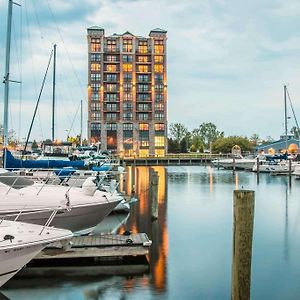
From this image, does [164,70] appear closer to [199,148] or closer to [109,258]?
[199,148]

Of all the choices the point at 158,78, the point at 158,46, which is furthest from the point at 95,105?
the point at 158,46

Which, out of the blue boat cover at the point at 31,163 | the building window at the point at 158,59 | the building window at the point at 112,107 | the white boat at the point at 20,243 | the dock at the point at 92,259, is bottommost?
the dock at the point at 92,259

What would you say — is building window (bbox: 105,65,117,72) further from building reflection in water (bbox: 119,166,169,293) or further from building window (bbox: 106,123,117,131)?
building reflection in water (bbox: 119,166,169,293)

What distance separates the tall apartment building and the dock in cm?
11030

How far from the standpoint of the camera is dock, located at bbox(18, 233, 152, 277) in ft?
44.9

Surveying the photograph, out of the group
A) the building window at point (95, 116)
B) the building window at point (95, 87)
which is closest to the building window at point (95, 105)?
the building window at point (95, 116)

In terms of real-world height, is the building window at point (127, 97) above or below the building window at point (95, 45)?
below

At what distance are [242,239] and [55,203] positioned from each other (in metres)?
7.72

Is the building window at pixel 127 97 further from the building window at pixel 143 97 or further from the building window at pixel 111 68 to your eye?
the building window at pixel 111 68

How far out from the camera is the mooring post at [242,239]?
947 cm

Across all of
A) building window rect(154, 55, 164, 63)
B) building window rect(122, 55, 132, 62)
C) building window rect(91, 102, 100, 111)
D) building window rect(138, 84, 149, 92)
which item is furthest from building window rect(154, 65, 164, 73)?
building window rect(91, 102, 100, 111)

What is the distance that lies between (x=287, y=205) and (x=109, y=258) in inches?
864

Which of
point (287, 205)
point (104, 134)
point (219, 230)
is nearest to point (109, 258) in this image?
point (219, 230)

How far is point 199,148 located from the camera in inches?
6137
